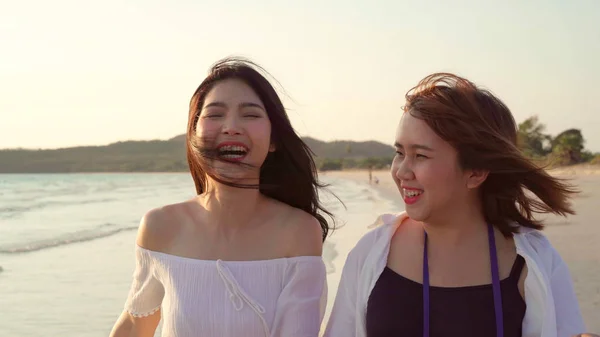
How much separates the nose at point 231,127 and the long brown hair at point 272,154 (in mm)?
121

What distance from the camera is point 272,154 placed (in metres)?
3.87

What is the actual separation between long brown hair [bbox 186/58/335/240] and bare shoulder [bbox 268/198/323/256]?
0.52 feet

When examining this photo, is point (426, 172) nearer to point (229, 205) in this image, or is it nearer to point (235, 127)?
point (235, 127)

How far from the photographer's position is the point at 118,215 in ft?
67.8

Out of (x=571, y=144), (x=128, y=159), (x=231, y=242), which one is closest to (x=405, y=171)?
(x=231, y=242)

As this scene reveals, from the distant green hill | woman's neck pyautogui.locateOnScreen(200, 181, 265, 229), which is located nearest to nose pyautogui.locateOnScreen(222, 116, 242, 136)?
woman's neck pyautogui.locateOnScreen(200, 181, 265, 229)

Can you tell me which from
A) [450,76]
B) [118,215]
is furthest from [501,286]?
[118,215]

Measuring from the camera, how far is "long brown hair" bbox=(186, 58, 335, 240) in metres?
3.59

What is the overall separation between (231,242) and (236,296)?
30 cm

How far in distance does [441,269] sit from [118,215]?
1856 cm

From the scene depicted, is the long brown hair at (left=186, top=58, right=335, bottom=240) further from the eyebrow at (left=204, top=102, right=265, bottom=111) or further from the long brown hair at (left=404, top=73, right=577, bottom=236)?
the long brown hair at (left=404, top=73, right=577, bottom=236)

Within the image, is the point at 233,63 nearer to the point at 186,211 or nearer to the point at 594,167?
the point at 186,211

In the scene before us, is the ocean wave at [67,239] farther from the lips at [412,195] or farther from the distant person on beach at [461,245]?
the lips at [412,195]

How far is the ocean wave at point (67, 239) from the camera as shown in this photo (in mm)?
13450
